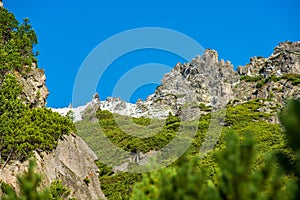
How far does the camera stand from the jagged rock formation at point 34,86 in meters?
37.9

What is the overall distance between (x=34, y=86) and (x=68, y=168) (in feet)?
42.9

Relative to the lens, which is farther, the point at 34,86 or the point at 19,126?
the point at 34,86

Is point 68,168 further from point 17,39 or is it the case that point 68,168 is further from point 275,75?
point 275,75

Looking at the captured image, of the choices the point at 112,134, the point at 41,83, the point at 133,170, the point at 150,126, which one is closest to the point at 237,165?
the point at 41,83

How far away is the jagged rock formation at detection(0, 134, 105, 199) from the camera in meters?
25.8

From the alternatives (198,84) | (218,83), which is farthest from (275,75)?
(198,84)

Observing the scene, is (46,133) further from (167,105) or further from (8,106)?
(167,105)

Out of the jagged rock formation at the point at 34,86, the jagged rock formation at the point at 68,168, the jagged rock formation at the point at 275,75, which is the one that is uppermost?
the jagged rock formation at the point at 275,75

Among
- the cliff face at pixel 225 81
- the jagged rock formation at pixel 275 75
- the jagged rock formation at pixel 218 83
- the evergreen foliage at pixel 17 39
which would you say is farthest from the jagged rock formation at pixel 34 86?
the cliff face at pixel 225 81

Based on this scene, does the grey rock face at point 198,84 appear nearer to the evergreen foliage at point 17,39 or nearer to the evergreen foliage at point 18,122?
the evergreen foliage at point 17,39

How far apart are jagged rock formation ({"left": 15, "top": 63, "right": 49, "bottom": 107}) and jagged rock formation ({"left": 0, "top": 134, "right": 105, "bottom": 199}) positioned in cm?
581

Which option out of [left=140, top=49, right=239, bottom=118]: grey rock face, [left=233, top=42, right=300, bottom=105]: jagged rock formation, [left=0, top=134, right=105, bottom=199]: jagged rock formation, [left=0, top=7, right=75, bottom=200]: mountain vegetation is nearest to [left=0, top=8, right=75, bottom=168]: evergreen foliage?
[left=0, top=7, right=75, bottom=200]: mountain vegetation

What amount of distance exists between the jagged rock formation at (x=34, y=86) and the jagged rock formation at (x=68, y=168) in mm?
5805

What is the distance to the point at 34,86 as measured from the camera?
41781 mm
